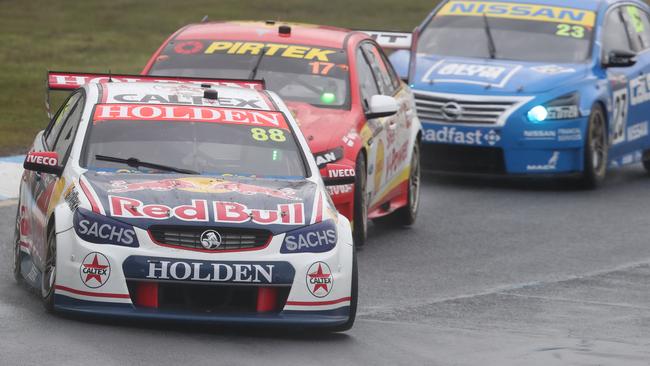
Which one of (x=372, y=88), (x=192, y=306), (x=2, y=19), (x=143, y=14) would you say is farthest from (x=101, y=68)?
(x=192, y=306)

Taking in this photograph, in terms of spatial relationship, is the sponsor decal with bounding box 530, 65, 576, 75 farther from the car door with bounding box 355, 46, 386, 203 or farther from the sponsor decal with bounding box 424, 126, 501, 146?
the car door with bounding box 355, 46, 386, 203

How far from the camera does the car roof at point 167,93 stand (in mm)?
10539

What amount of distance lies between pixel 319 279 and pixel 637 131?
9.91 m

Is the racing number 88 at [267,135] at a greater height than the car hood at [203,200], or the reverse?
the car hood at [203,200]

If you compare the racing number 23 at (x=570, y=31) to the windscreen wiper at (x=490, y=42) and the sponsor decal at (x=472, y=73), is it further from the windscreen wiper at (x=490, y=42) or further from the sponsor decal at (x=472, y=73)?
the sponsor decal at (x=472, y=73)

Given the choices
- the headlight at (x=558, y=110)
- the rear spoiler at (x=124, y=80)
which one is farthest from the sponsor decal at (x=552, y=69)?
the rear spoiler at (x=124, y=80)

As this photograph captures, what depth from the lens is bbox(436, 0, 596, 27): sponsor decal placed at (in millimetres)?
18250

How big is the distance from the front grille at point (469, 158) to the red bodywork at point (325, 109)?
2.52m

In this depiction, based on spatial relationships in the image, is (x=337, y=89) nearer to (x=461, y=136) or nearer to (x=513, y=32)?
(x=461, y=136)

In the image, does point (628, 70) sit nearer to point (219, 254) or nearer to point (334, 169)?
point (334, 169)

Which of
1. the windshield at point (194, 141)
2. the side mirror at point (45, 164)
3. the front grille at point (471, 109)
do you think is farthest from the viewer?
the front grille at point (471, 109)

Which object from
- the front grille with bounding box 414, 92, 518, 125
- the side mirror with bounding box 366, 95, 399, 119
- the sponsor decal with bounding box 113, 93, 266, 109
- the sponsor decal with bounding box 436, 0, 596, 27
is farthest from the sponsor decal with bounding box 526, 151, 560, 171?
the sponsor decal with bounding box 113, 93, 266, 109

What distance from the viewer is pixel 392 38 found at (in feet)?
53.1

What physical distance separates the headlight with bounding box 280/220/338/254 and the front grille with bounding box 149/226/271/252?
11 cm
